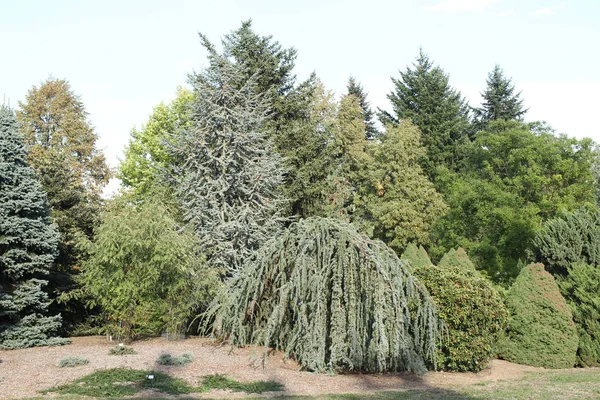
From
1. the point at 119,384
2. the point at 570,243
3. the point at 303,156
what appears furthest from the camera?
the point at 303,156

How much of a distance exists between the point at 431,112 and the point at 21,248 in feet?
97.2

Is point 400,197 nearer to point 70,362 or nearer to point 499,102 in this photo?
point 499,102

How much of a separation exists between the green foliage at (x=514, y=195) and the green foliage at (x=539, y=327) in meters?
10.3

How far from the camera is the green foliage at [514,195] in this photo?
81.8 ft

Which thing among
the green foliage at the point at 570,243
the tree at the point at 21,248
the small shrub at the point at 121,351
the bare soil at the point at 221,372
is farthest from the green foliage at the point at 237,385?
the green foliage at the point at 570,243

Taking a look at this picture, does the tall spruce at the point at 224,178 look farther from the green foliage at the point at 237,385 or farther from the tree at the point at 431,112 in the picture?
the tree at the point at 431,112

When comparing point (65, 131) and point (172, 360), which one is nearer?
point (172, 360)

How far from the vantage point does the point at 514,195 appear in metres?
25.4

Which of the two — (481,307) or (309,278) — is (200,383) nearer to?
(309,278)

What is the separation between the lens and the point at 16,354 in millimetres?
12625

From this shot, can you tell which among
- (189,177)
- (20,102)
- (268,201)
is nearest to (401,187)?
(268,201)

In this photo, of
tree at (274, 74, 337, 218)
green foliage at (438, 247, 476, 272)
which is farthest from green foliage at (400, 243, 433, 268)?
tree at (274, 74, 337, 218)

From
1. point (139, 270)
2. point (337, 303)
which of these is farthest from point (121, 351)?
point (337, 303)

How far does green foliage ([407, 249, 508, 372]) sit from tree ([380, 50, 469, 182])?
2391 cm
